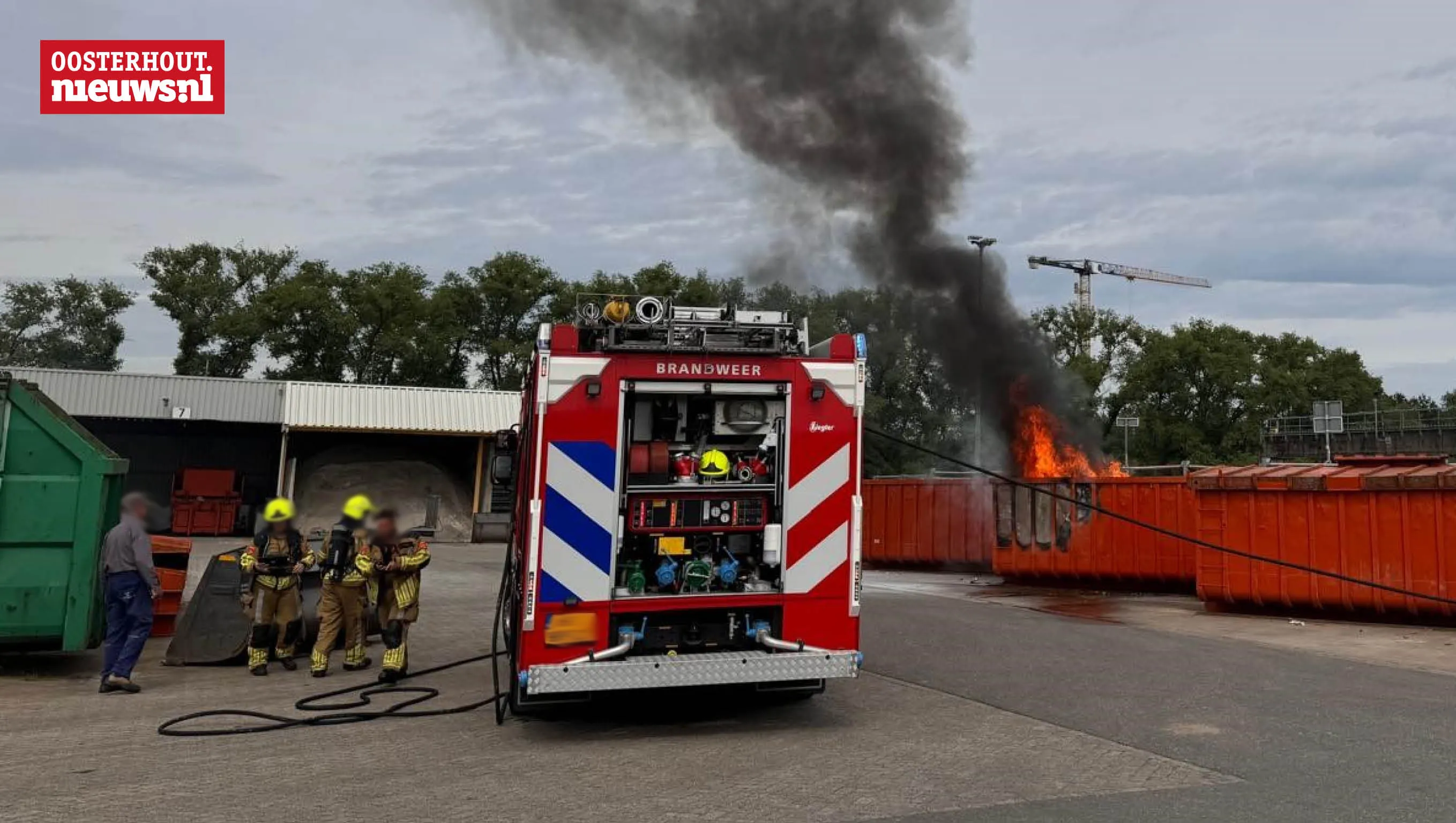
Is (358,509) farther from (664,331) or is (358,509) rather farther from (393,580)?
(664,331)

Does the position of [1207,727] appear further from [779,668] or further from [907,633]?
[907,633]

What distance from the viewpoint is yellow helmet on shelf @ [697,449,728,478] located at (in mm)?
6820

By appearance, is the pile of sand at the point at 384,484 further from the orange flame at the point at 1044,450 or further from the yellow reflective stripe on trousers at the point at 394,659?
the yellow reflective stripe on trousers at the point at 394,659

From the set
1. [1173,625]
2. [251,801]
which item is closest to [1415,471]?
[1173,625]

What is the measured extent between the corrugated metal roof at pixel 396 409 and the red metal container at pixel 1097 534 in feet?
51.4

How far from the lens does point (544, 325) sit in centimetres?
657

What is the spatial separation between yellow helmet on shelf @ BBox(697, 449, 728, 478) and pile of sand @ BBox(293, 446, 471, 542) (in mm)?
22949

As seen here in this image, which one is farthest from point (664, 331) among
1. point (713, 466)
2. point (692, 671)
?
point (692, 671)

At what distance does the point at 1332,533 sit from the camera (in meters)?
12.8

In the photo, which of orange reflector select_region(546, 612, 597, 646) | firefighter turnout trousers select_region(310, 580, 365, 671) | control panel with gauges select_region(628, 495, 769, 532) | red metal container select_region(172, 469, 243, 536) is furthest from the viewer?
red metal container select_region(172, 469, 243, 536)

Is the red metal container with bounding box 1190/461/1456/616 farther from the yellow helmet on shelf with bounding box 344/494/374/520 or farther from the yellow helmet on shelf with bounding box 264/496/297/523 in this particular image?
the yellow helmet on shelf with bounding box 264/496/297/523

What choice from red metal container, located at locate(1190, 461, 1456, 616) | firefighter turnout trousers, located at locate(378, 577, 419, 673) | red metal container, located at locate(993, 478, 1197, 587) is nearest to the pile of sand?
red metal container, located at locate(993, 478, 1197, 587)

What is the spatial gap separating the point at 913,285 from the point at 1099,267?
93.7 meters

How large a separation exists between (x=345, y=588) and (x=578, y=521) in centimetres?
352
